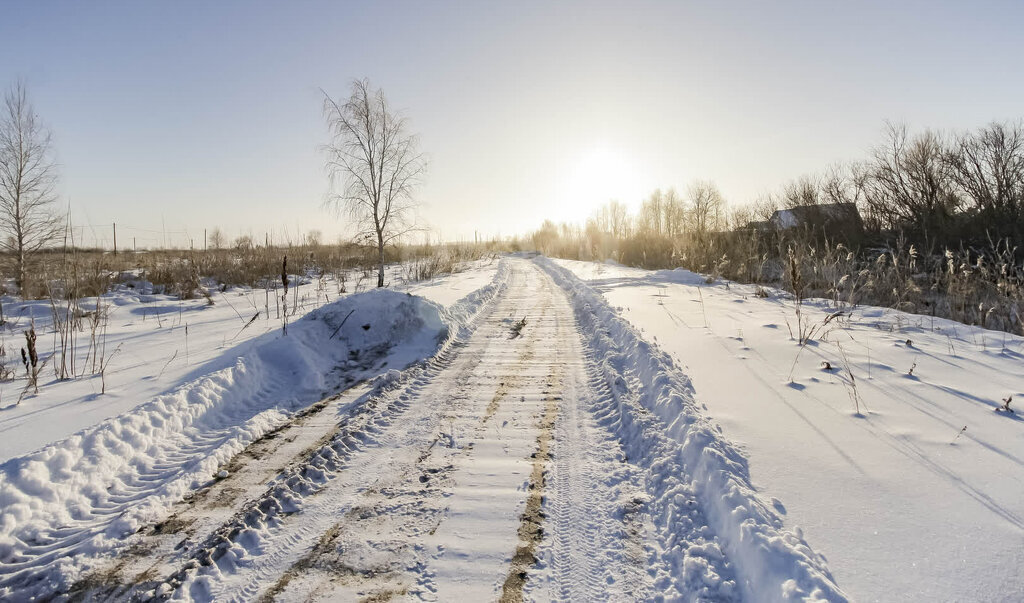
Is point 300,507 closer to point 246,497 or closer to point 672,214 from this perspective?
A: point 246,497

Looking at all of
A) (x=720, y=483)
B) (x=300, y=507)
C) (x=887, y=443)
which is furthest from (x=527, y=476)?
(x=887, y=443)

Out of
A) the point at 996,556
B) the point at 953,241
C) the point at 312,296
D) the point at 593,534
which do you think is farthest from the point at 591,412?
the point at 953,241

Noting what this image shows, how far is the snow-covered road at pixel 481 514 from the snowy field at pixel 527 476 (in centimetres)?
2

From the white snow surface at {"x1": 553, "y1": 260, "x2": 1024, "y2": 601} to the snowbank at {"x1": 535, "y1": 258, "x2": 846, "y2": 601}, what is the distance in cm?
12

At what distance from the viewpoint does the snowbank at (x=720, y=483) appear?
216cm

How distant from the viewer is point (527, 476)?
11.1ft

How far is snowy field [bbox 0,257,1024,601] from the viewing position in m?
2.34

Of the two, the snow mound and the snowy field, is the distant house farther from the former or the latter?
the snow mound

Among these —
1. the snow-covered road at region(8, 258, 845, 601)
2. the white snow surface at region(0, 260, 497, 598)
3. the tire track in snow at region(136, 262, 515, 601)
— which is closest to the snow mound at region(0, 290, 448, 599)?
the white snow surface at region(0, 260, 497, 598)

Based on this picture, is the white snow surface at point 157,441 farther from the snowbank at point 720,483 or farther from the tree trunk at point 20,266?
the tree trunk at point 20,266

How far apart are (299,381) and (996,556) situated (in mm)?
6311

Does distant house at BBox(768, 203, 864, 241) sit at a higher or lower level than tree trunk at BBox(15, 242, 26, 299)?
higher

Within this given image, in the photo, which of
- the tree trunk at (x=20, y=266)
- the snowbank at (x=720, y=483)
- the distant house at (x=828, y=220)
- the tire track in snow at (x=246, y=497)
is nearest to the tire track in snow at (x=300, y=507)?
the tire track in snow at (x=246, y=497)

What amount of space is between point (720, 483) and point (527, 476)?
1373mm
